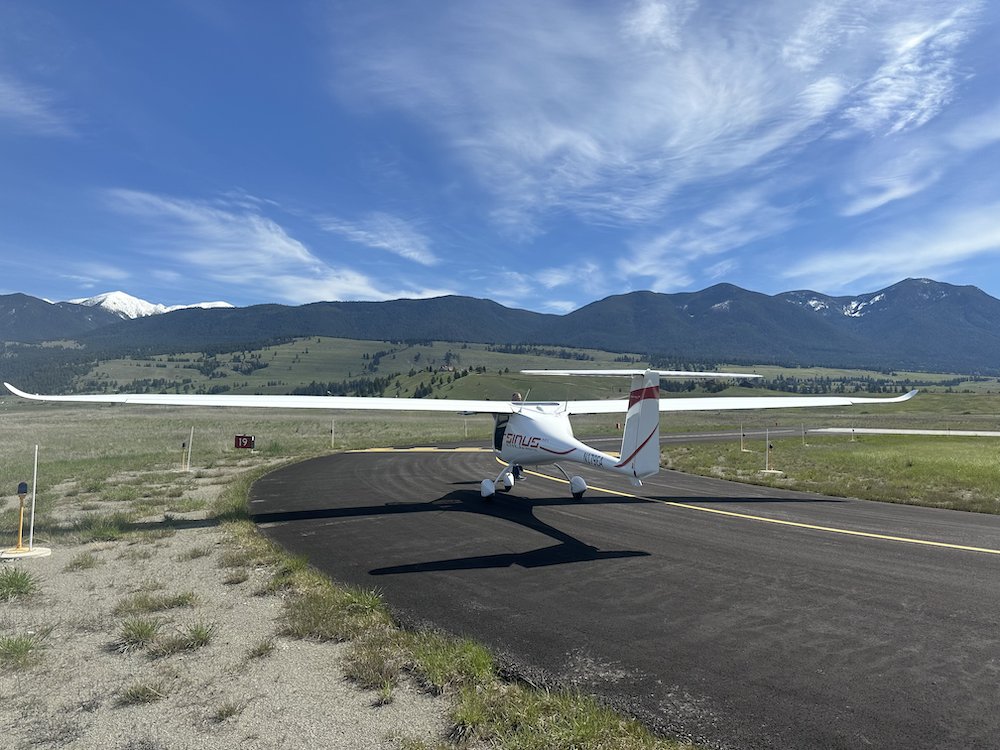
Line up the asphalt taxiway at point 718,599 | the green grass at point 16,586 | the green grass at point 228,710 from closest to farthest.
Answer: the green grass at point 228,710
the asphalt taxiway at point 718,599
the green grass at point 16,586

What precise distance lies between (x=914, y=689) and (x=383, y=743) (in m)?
5.71

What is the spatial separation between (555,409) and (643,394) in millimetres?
4958

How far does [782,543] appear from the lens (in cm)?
1229

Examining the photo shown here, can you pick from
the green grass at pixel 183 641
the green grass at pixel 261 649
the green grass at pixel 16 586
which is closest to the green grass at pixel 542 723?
the green grass at pixel 261 649

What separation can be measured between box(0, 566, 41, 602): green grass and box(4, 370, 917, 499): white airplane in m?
3.73

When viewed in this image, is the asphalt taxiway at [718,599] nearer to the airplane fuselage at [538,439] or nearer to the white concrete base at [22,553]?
the airplane fuselage at [538,439]

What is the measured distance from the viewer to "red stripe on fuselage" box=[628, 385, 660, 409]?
1354cm

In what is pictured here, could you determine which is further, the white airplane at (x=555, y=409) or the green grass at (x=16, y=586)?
the white airplane at (x=555, y=409)

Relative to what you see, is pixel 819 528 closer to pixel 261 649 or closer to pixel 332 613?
pixel 332 613

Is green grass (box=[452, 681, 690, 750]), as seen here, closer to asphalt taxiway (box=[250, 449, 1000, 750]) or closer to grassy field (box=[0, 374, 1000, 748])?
grassy field (box=[0, 374, 1000, 748])

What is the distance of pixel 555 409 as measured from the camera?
18.3 meters

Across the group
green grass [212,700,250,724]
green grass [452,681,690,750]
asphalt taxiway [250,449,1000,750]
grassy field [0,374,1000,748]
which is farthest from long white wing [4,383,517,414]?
green grass [452,681,690,750]

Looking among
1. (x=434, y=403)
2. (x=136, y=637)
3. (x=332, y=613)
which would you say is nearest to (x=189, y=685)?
(x=136, y=637)

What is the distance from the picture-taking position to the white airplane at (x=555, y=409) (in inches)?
528
